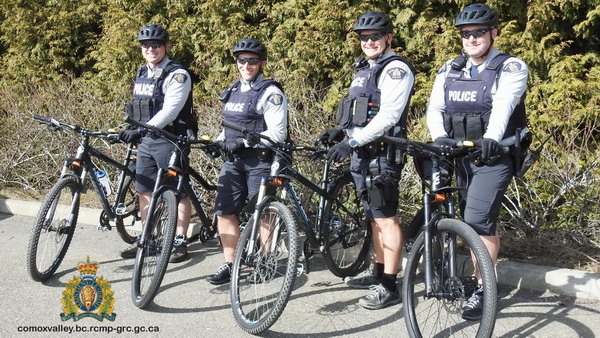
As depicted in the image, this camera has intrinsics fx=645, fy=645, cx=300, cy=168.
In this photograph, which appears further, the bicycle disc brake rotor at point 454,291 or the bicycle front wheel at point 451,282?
the bicycle disc brake rotor at point 454,291

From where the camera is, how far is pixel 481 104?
12.4 feet

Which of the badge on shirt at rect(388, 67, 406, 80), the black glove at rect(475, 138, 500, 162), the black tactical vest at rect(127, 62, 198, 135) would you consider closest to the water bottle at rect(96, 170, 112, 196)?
the black tactical vest at rect(127, 62, 198, 135)

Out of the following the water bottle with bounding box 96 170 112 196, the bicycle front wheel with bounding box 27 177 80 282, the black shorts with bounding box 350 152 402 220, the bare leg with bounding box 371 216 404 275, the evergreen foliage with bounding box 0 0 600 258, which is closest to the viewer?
the black shorts with bounding box 350 152 402 220

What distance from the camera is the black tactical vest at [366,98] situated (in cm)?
419

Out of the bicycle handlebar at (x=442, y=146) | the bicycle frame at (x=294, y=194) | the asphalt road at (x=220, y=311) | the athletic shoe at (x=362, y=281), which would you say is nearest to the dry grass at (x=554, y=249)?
the asphalt road at (x=220, y=311)

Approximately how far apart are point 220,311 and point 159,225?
75 centimetres

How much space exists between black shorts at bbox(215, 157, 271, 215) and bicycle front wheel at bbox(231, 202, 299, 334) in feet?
2.06

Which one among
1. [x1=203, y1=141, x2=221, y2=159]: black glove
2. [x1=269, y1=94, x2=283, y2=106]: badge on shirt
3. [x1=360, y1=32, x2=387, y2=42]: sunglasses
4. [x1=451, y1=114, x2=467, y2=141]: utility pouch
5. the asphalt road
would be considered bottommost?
the asphalt road

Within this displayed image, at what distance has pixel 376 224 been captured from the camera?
4.45 m

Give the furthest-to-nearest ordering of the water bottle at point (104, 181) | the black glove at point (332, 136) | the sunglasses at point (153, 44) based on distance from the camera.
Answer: the water bottle at point (104, 181), the sunglasses at point (153, 44), the black glove at point (332, 136)

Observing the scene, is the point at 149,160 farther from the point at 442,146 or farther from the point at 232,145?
the point at 442,146

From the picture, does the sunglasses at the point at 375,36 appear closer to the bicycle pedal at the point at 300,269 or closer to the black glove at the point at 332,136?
the black glove at the point at 332,136

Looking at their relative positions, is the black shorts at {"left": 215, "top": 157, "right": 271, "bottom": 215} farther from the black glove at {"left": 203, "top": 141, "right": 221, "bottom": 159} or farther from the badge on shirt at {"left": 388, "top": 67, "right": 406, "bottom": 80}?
the badge on shirt at {"left": 388, "top": 67, "right": 406, "bottom": 80}

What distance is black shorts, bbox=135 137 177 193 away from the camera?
16.8 feet
